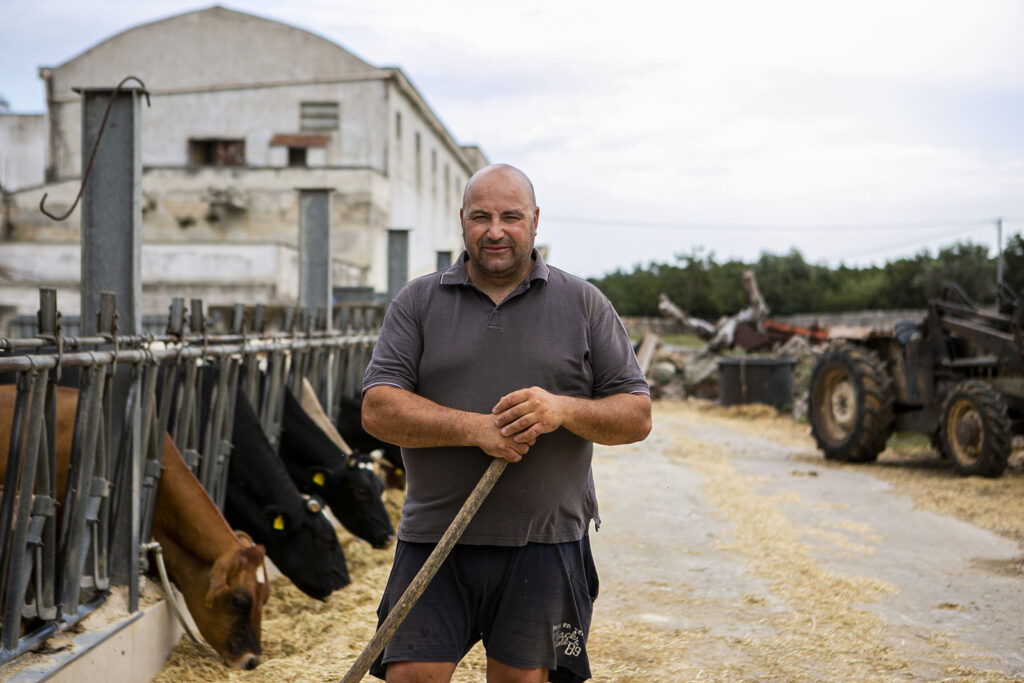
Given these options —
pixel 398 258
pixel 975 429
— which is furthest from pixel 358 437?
pixel 975 429

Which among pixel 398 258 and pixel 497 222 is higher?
pixel 398 258

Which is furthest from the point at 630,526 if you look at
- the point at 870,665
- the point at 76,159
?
the point at 76,159

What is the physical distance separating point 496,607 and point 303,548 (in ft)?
9.71

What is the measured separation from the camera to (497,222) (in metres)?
3.18

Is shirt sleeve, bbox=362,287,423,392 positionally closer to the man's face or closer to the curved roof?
the man's face

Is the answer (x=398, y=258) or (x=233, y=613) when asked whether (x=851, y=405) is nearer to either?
(x=398, y=258)

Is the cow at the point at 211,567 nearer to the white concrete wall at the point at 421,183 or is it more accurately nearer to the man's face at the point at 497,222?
the man's face at the point at 497,222

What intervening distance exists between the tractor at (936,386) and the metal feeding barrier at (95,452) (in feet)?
26.1

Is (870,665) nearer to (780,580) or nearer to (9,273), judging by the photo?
(780,580)

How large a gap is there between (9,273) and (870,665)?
76.6ft

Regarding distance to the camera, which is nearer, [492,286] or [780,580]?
[492,286]

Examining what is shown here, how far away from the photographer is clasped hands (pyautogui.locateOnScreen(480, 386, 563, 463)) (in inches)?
116

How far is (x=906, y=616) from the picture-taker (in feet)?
20.2

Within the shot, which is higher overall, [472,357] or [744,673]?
[472,357]
